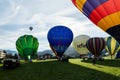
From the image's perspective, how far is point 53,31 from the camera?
60.1 meters

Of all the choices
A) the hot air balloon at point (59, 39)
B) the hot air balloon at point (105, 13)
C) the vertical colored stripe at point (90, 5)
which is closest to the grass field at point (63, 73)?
the hot air balloon at point (105, 13)

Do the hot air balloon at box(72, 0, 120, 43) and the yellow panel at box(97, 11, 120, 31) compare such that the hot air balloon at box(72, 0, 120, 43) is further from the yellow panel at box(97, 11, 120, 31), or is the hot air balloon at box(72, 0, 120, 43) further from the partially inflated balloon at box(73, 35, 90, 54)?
the partially inflated balloon at box(73, 35, 90, 54)

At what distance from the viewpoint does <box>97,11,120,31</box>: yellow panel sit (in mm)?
24789

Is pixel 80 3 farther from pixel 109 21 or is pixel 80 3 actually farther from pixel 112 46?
pixel 112 46

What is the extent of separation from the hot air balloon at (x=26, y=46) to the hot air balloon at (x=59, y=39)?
3.99m

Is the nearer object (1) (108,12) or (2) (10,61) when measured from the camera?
(1) (108,12)

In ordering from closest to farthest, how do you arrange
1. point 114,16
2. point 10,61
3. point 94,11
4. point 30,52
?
point 114,16
point 94,11
point 10,61
point 30,52

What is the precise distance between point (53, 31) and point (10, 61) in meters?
22.3

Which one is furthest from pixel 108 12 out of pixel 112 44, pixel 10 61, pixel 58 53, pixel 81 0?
pixel 112 44

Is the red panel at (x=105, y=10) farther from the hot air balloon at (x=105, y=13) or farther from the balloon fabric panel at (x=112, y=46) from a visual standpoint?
the balloon fabric panel at (x=112, y=46)

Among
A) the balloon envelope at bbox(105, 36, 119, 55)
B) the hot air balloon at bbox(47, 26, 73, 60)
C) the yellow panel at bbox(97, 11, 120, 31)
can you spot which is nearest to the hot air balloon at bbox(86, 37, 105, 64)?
the hot air balloon at bbox(47, 26, 73, 60)

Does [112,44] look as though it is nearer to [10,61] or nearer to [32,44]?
[32,44]

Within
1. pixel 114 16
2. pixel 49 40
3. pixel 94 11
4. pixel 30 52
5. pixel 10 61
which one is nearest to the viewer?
pixel 114 16

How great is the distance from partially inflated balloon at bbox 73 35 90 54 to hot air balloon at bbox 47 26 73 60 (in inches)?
847
